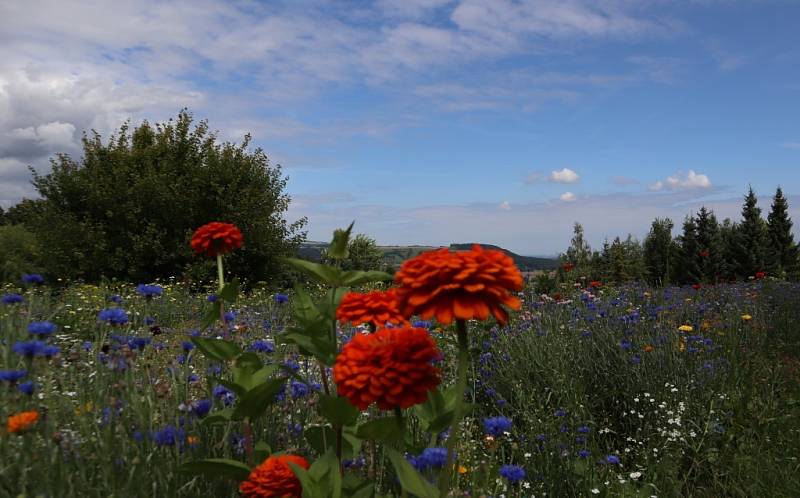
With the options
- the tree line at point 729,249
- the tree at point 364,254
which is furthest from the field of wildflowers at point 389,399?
the tree at point 364,254

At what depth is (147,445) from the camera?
206cm

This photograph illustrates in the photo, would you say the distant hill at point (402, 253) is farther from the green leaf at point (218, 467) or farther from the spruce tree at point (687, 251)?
the spruce tree at point (687, 251)

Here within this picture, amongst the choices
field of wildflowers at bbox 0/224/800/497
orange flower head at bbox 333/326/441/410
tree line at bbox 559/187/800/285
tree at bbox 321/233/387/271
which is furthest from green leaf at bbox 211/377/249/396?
tree at bbox 321/233/387/271

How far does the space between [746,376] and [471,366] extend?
2.81 m

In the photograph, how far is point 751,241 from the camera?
102 feet

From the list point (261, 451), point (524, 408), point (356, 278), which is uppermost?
point (356, 278)

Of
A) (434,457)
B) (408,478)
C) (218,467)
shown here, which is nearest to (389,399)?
(408,478)

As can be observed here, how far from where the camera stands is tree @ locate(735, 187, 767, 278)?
3064 centimetres

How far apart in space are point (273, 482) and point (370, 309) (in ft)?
1.98

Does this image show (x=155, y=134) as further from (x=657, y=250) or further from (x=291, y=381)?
(x=657, y=250)

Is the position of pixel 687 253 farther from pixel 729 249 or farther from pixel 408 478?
pixel 408 478

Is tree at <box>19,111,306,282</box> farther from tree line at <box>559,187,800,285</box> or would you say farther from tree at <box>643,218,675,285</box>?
tree at <box>643,218,675,285</box>

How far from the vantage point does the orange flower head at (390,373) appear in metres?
1.45

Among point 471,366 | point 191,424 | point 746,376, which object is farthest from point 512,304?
point 746,376
